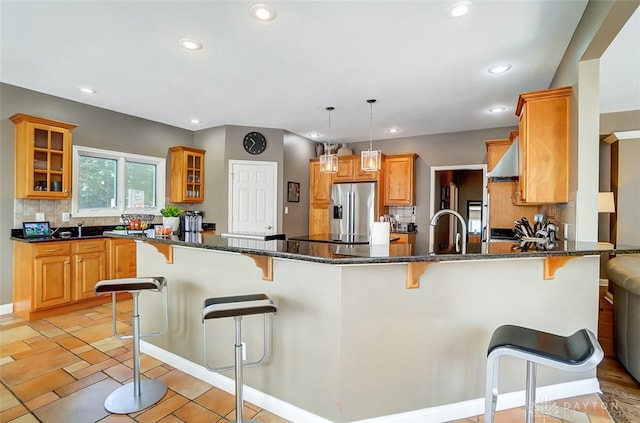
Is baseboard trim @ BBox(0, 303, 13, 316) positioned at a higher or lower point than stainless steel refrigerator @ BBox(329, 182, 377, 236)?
lower

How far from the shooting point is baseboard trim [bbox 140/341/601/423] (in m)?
1.89

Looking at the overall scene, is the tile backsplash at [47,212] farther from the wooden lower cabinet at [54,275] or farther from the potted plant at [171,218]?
the potted plant at [171,218]

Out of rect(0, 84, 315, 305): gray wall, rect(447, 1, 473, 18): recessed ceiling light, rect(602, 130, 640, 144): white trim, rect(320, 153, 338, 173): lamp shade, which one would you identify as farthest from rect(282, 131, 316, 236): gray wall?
rect(602, 130, 640, 144): white trim

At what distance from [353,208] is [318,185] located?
0.90 m

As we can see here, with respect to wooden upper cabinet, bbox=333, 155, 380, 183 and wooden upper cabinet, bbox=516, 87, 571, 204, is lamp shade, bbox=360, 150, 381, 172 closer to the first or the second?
wooden upper cabinet, bbox=516, 87, 571, 204

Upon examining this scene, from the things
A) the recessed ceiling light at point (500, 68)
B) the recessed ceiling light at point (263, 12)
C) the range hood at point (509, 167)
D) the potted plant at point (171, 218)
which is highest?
the recessed ceiling light at point (263, 12)

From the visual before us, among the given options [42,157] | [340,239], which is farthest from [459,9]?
[42,157]

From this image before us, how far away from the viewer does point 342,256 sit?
1.67 meters

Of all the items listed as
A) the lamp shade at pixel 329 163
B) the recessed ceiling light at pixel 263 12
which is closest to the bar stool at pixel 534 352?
the recessed ceiling light at pixel 263 12

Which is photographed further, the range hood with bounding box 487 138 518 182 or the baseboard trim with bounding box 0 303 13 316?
the baseboard trim with bounding box 0 303 13 316

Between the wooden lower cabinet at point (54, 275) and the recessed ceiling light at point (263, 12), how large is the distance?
3.43m

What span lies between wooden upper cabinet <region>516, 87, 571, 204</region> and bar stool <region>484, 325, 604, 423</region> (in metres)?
1.54

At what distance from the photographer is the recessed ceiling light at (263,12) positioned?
7.31ft

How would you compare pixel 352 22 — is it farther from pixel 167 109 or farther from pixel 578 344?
pixel 167 109
